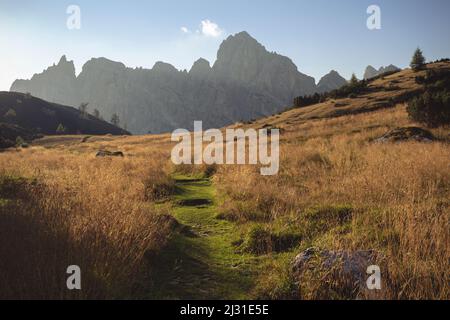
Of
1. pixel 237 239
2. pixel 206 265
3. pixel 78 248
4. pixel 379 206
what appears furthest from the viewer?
pixel 379 206

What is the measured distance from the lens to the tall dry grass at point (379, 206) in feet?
11.1

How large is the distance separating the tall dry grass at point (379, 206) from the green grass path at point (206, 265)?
1.62 feet

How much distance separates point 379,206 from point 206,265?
3.55m

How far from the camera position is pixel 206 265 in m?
4.49

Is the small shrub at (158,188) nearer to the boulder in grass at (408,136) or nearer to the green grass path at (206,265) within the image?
the green grass path at (206,265)

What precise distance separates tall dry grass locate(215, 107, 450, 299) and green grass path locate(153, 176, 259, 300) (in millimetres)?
494

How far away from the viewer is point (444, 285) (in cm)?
301

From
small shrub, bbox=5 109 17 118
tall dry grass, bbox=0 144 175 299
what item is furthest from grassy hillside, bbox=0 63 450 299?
small shrub, bbox=5 109 17 118

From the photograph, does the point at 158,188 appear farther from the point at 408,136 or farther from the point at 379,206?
the point at 408,136

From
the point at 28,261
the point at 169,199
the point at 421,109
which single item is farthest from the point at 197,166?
the point at 421,109

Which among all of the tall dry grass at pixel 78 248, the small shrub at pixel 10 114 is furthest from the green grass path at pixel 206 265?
the small shrub at pixel 10 114

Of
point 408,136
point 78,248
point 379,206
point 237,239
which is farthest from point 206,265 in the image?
point 408,136
